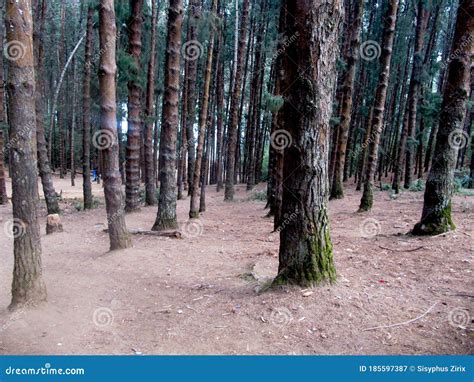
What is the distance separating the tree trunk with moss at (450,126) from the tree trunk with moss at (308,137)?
3.23 metres

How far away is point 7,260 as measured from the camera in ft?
22.6

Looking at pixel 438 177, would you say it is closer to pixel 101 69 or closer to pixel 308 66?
pixel 308 66

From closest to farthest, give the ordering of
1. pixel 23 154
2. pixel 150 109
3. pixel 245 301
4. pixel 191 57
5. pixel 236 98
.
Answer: pixel 23 154 < pixel 245 301 < pixel 191 57 < pixel 150 109 < pixel 236 98

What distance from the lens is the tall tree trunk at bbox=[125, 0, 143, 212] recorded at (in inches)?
439

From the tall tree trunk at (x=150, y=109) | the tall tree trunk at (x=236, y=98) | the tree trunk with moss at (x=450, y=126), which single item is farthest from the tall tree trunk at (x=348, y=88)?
the tall tree trunk at (x=150, y=109)

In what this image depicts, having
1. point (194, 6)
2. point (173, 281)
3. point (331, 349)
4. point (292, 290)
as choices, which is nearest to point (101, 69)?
point (173, 281)

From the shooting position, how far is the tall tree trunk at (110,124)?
645 cm

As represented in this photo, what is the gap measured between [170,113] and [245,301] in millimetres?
5619

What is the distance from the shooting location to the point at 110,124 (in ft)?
22.4

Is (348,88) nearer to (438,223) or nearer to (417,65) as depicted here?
(417,65)

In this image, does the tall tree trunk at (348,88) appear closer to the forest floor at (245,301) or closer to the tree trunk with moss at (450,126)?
the forest floor at (245,301)

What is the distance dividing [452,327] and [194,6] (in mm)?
12663

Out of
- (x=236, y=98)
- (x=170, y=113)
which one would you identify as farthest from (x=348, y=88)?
(x=170, y=113)

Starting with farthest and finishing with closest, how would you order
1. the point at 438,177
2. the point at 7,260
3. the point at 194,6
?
the point at 194,6
the point at 7,260
the point at 438,177
